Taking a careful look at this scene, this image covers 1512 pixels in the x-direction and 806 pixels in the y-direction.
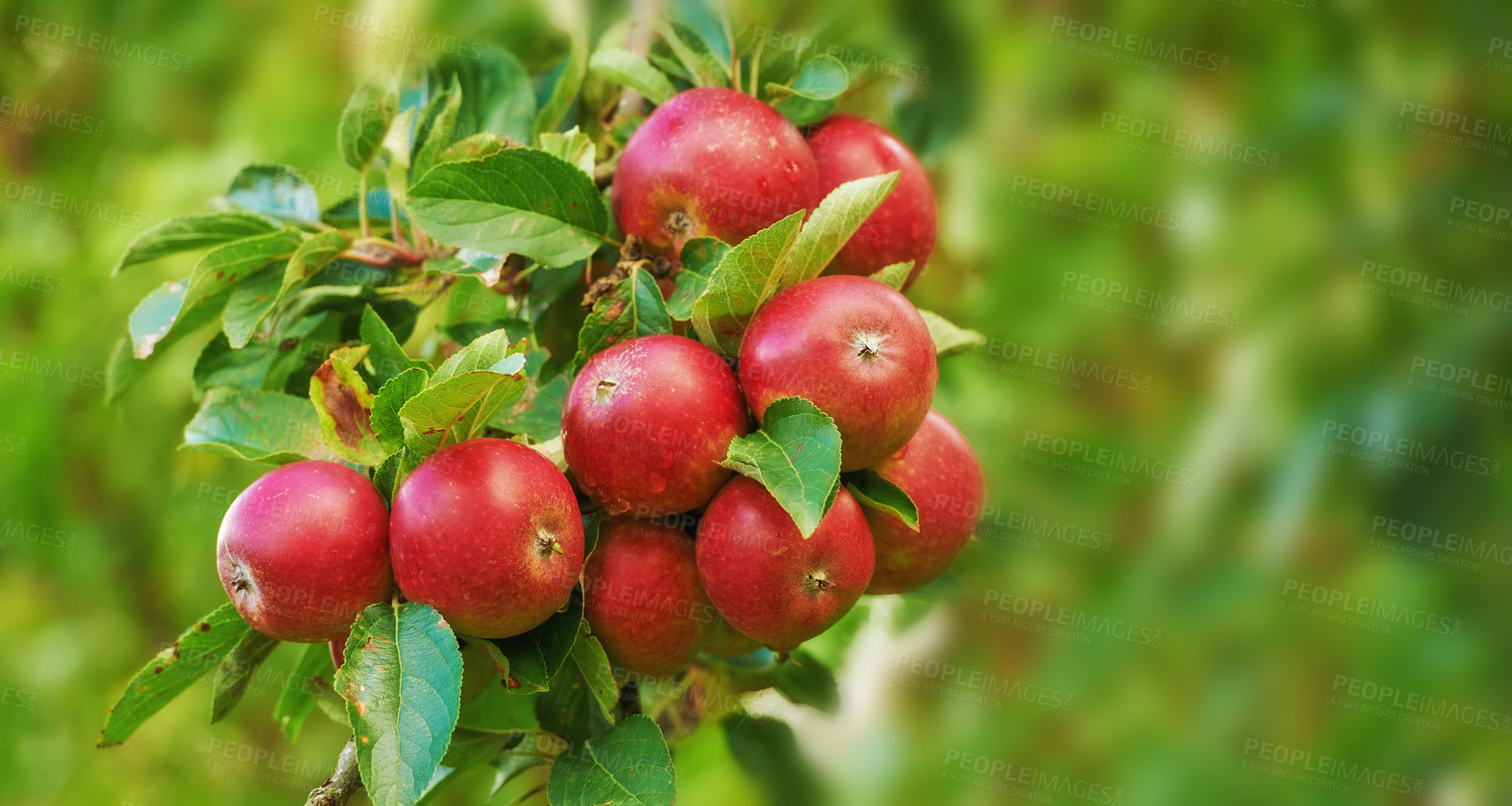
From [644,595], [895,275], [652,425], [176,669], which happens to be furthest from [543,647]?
Answer: [895,275]

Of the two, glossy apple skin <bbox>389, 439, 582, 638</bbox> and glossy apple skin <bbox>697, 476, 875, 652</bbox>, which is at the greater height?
glossy apple skin <bbox>697, 476, 875, 652</bbox>

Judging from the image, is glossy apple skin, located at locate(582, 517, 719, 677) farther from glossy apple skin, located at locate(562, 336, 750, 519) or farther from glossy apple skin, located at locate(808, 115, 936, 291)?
glossy apple skin, located at locate(808, 115, 936, 291)

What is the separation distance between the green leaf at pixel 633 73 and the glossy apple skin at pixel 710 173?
74 mm

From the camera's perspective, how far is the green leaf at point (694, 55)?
38.3 inches

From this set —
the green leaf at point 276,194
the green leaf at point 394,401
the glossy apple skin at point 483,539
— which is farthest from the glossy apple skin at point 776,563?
the green leaf at point 276,194

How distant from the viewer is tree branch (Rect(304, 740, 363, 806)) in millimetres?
750

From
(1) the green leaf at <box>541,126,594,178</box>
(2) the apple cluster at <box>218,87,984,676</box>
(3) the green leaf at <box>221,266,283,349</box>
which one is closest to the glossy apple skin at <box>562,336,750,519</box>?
(2) the apple cluster at <box>218,87,984,676</box>

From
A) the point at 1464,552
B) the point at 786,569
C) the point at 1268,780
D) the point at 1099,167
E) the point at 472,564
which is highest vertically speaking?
the point at 1099,167

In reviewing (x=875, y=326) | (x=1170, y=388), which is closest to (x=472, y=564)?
(x=875, y=326)

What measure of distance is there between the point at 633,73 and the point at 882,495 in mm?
460

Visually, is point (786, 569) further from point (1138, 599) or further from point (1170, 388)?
point (1170, 388)

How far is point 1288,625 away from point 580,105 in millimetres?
874

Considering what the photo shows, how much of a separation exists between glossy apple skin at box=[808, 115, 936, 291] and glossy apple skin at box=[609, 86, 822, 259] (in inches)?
2.0

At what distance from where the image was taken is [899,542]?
84 cm
